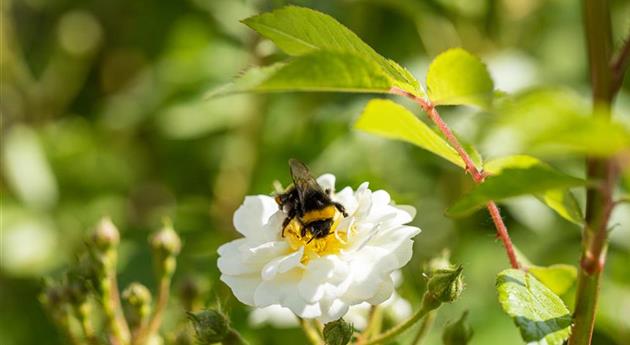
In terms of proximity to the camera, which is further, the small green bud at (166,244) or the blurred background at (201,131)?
the blurred background at (201,131)

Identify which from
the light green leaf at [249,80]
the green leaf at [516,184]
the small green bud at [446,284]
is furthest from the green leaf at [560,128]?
the small green bud at [446,284]

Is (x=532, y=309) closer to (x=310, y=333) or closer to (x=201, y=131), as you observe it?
(x=310, y=333)

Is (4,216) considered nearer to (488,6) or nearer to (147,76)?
(147,76)

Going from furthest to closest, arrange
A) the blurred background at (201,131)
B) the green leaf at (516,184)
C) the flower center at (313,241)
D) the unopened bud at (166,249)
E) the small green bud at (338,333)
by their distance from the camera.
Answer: the blurred background at (201,131) → the unopened bud at (166,249) → the flower center at (313,241) → the small green bud at (338,333) → the green leaf at (516,184)

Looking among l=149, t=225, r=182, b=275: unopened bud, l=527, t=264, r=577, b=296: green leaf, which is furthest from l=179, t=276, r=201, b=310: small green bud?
l=527, t=264, r=577, b=296: green leaf

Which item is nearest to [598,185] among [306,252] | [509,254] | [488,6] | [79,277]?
[509,254]

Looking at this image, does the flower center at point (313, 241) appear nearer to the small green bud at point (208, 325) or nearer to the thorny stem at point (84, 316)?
the small green bud at point (208, 325)

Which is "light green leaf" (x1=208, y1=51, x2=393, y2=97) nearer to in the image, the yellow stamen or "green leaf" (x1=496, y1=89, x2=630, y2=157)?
"green leaf" (x1=496, y1=89, x2=630, y2=157)

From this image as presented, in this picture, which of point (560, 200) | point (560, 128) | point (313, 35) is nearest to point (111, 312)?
point (313, 35)
